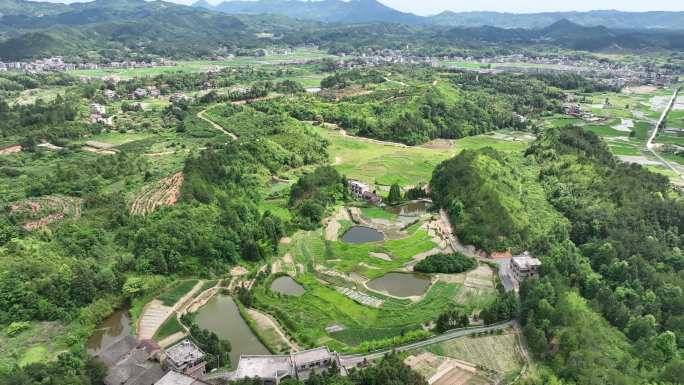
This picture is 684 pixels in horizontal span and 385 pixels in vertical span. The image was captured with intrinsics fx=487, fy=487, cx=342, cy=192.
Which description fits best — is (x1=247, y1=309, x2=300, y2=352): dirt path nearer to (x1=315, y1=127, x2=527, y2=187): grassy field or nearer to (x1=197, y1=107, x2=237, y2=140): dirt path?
(x1=315, y1=127, x2=527, y2=187): grassy field

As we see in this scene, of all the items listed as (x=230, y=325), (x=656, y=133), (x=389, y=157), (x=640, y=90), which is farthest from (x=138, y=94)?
(x=640, y=90)

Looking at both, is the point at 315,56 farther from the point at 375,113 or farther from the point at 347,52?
the point at 375,113

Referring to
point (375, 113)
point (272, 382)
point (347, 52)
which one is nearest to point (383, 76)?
point (375, 113)

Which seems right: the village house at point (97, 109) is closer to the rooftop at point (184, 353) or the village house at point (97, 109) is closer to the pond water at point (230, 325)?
the pond water at point (230, 325)

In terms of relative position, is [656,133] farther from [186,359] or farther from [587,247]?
[186,359]

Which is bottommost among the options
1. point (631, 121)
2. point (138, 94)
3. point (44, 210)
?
point (44, 210)

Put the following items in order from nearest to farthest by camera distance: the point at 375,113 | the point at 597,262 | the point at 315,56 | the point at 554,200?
the point at 597,262
the point at 554,200
the point at 375,113
the point at 315,56

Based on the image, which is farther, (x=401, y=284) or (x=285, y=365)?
(x=401, y=284)

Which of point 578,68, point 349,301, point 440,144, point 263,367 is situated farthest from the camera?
point 578,68
